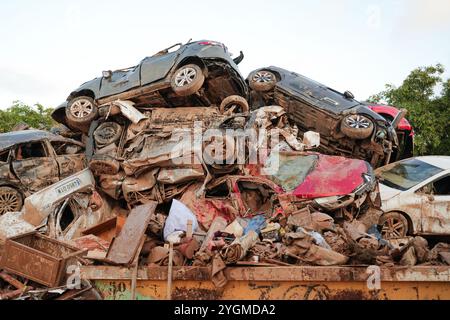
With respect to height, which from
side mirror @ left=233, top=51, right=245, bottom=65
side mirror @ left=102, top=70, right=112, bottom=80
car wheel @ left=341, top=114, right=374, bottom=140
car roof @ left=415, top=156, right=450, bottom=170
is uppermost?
side mirror @ left=233, top=51, right=245, bottom=65

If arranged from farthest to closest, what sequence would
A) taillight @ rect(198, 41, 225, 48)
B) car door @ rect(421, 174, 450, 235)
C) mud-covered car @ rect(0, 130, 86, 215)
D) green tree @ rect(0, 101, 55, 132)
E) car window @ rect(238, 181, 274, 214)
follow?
green tree @ rect(0, 101, 55, 132)
taillight @ rect(198, 41, 225, 48)
mud-covered car @ rect(0, 130, 86, 215)
car door @ rect(421, 174, 450, 235)
car window @ rect(238, 181, 274, 214)

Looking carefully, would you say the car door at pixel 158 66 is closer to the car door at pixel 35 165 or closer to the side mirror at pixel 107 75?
the side mirror at pixel 107 75

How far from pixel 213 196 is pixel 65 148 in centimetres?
445

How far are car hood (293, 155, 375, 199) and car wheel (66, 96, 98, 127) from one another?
5.08 meters

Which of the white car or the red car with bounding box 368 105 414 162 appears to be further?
the red car with bounding box 368 105 414 162

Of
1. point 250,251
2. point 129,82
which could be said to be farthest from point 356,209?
point 129,82

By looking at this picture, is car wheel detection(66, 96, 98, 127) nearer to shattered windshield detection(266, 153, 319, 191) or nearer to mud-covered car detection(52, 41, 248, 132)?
mud-covered car detection(52, 41, 248, 132)

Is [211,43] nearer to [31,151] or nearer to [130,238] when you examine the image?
[31,151]

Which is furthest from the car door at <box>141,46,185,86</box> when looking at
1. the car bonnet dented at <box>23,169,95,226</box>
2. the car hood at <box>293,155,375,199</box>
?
the car hood at <box>293,155,375,199</box>

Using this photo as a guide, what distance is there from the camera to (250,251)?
3.73 m

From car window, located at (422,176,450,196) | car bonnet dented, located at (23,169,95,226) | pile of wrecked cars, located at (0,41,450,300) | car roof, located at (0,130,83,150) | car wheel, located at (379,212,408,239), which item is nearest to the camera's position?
pile of wrecked cars, located at (0,41,450,300)

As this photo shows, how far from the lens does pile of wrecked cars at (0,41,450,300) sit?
3.21m

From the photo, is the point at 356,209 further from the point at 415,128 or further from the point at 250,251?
the point at 415,128
